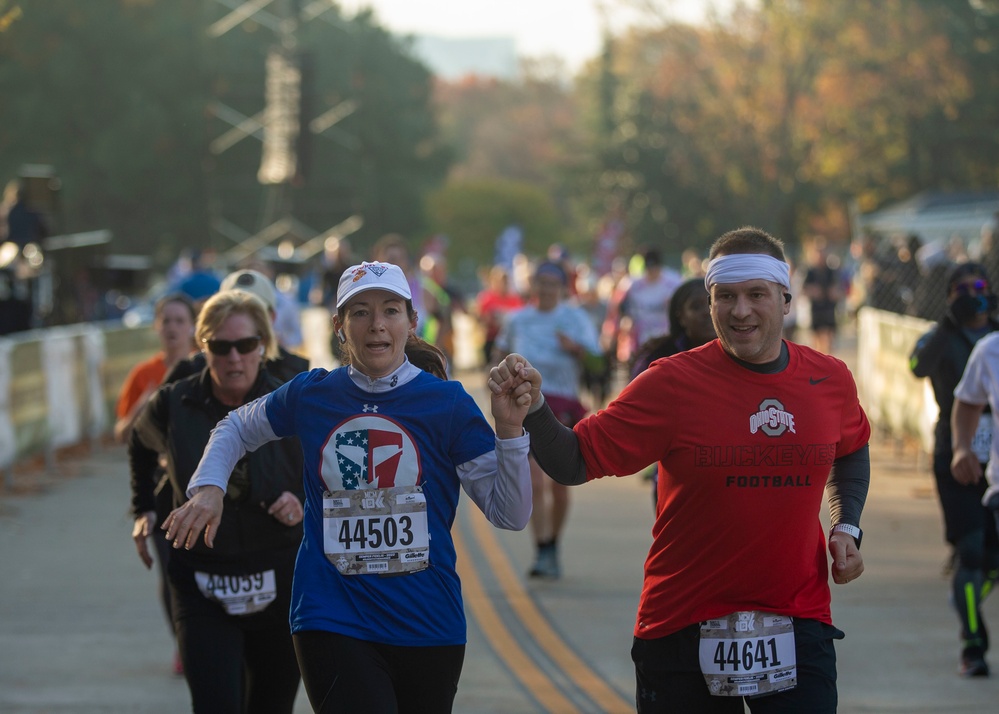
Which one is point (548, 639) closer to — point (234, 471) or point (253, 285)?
point (253, 285)

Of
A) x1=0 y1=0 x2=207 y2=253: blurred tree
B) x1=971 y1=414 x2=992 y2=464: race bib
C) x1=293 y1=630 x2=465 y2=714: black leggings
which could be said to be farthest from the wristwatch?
x1=0 y1=0 x2=207 y2=253: blurred tree

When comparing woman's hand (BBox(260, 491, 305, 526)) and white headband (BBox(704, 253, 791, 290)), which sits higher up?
white headband (BBox(704, 253, 791, 290))

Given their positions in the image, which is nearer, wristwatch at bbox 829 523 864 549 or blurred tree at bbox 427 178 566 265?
wristwatch at bbox 829 523 864 549

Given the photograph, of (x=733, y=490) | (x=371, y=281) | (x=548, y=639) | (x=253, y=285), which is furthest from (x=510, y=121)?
(x=733, y=490)

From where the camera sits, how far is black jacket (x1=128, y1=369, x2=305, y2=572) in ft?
18.4

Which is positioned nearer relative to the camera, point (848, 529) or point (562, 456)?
point (562, 456)

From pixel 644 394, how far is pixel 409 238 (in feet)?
219

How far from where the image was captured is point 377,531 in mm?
4520

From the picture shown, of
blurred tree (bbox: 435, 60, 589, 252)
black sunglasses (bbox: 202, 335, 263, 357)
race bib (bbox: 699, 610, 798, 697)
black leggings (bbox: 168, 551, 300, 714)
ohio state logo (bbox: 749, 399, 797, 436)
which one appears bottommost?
black leggings (bbox: 168, 551, 300, 714)

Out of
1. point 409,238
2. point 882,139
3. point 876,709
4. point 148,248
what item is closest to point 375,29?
point 409,238

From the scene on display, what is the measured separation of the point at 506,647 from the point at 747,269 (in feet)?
15.6

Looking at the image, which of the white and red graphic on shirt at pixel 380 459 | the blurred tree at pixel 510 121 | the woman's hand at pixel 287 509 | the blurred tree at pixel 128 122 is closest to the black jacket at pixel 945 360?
the woman's hand at pixel 287 509

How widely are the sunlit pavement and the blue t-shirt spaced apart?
309cm

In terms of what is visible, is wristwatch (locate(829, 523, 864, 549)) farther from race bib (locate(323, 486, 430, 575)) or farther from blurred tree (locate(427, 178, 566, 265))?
blurred tree (locate(427, 178, 566, 265))
